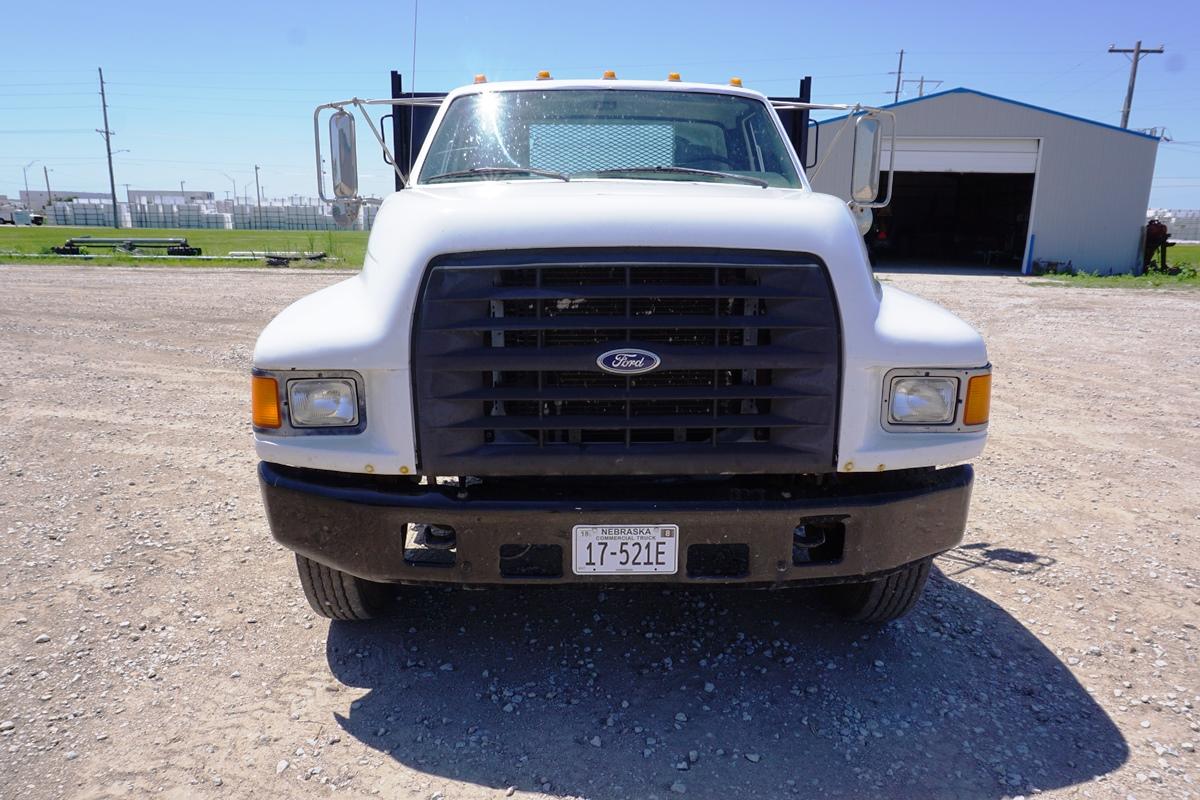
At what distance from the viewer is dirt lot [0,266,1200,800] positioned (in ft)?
9.25

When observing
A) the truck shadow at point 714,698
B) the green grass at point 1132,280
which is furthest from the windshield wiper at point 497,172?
the green grass at point 1132,280

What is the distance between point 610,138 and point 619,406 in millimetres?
1938

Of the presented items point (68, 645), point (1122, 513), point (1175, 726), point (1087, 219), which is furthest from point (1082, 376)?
point (1087, 219)

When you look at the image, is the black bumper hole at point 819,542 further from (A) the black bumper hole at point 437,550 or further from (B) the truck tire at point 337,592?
(B) the truck tire at point 337,592

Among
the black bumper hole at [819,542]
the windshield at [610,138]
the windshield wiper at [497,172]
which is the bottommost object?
the black bumper hole at [819,542]

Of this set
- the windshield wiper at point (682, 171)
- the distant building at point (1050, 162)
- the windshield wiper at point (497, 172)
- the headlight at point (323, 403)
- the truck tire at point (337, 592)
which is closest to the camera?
the headlight at point (323, 403)

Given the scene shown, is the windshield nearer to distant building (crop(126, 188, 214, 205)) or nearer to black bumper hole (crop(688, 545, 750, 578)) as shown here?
black bumper hole (crop(688, 545, 750, 578))

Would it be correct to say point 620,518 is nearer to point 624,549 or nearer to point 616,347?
point 624,549

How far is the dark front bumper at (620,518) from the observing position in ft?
9.41

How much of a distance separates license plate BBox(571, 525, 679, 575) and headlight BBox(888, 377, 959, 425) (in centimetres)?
91

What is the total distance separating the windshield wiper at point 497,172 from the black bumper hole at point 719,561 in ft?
5.65

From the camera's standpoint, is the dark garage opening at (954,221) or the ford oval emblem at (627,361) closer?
the ford oval emblem at (627,361)

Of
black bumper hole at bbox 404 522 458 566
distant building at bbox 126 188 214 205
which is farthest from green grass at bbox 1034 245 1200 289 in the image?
distant building at bbox 126 188 214 205

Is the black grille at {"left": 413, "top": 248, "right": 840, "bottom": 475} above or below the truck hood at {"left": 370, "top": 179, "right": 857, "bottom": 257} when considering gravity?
below
